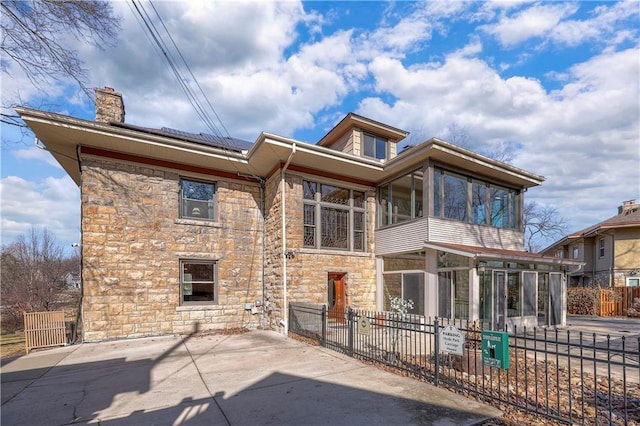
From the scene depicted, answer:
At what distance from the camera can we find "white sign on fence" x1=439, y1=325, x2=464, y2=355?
496 centimetres

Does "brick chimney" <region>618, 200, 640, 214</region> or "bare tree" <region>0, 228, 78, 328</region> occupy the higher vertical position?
"brick chimney" <region>618, 200, 640, 214</region>

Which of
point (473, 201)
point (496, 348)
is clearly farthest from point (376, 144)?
point (496, 348)

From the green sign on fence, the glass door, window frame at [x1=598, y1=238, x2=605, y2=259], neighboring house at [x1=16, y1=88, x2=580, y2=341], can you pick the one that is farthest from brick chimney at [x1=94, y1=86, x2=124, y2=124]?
window frame at [x1=598, y1=238, x2=605, y2=259]

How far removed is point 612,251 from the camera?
22469mm

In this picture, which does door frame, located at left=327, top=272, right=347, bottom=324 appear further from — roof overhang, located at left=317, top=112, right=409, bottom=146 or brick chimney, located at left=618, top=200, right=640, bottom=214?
brick chimney, located at left=618, top=200, right=640, bottom=214

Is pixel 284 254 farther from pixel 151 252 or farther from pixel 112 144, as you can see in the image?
pixel 112 144

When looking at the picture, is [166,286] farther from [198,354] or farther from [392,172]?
[392,172]

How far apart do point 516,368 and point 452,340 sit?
91 cm

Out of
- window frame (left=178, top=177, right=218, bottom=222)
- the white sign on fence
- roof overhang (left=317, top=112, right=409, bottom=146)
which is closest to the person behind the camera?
the white sign on fence

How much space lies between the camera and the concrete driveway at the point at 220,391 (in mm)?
4125

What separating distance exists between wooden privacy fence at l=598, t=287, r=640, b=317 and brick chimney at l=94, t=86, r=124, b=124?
81.7ft

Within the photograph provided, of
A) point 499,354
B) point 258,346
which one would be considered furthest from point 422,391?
point 258,346

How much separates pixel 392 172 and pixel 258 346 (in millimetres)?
7357

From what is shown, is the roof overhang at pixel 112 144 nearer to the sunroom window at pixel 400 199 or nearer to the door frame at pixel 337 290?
the door frame at pixel 337 290
